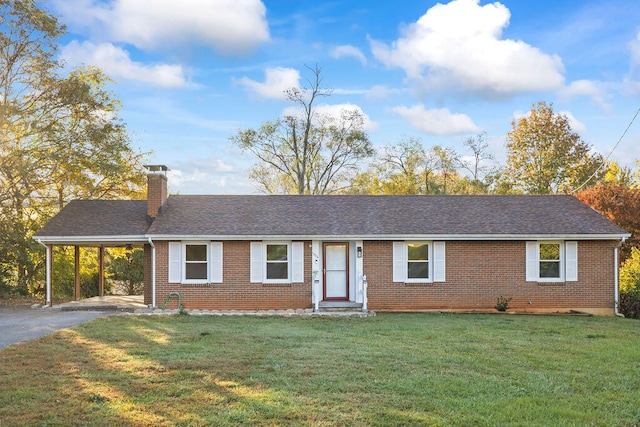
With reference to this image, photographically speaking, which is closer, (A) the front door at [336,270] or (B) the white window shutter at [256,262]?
(B) the white window shutter at [256,262]

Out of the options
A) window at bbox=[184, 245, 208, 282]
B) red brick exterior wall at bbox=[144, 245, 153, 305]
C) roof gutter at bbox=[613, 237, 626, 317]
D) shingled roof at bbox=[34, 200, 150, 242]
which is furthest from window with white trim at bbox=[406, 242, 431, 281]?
shingled roof at bbox=[34, 200, 150, 242]

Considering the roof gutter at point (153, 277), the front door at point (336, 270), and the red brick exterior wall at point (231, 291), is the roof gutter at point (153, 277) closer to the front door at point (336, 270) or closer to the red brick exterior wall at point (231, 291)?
the red brick exterior wall at point (231, 291)

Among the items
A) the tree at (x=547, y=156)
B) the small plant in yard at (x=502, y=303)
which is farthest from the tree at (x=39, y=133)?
the tree at (x=547, y=156)

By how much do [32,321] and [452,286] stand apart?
12683 millimetres

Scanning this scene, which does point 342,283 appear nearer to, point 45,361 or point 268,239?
point 268,239

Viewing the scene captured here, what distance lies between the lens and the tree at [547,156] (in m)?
38.4

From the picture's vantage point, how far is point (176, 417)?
618cm

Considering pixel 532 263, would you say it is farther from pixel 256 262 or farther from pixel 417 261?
pixel 256 262

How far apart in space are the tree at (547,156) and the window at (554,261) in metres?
22.1

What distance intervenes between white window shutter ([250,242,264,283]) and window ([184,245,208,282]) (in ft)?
5.21

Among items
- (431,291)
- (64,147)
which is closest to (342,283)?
(431,291)

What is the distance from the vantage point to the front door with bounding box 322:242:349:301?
60.4ft

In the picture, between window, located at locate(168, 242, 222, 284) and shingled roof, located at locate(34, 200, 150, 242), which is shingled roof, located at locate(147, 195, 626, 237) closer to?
window, located at locate(168, 242, 222, 284)

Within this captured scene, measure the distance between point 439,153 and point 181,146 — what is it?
23908mm
